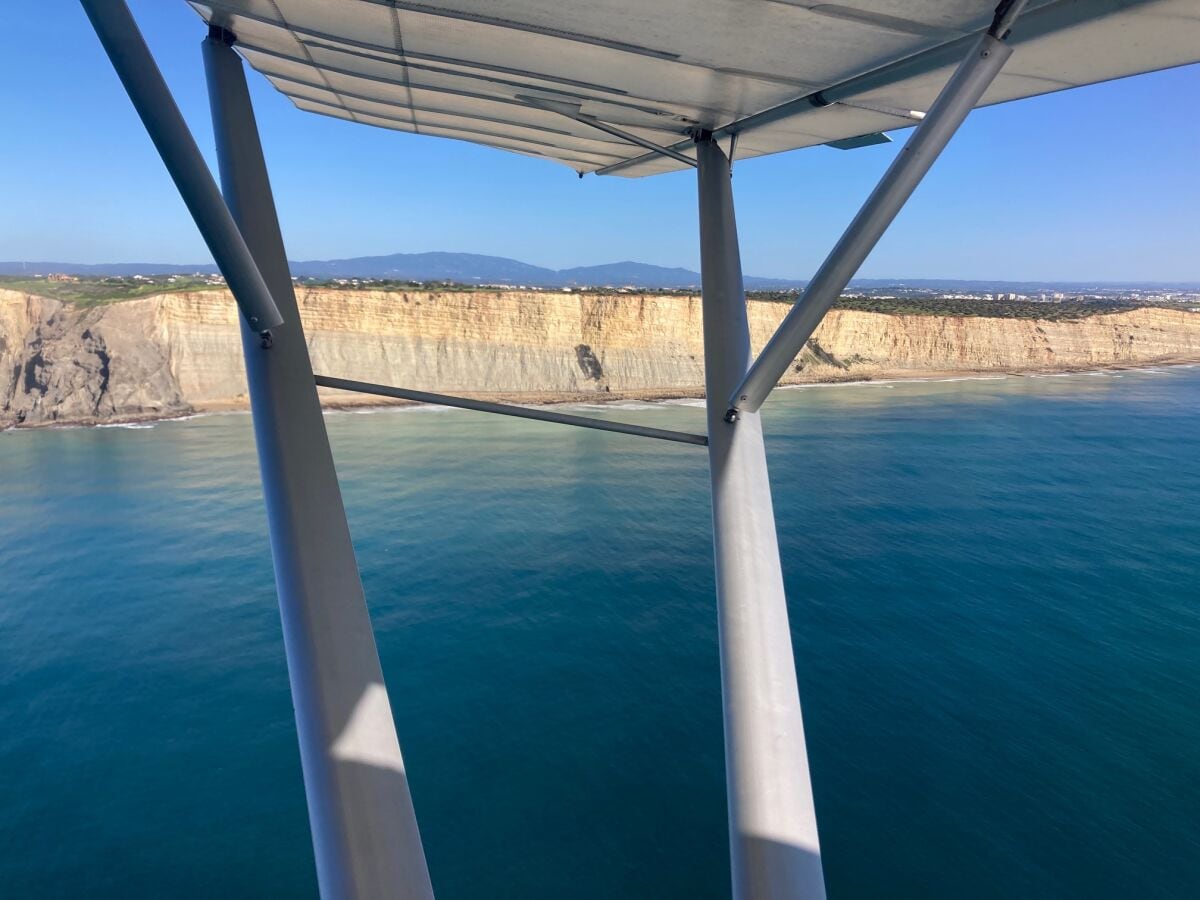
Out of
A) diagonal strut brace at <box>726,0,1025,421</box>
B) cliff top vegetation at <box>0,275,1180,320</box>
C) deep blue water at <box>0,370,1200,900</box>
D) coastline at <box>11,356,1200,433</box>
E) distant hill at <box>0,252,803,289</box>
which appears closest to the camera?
diagonal strut brace at <box>726,0,1025,421</box>

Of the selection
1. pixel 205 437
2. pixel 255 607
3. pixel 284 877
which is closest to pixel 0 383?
pixel 205 437

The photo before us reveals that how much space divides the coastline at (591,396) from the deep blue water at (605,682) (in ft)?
27.2

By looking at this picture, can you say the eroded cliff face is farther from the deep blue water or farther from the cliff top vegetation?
the deep blue water

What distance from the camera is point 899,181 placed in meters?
1.57

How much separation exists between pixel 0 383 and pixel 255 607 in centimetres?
2626

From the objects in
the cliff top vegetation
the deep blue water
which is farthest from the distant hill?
the deep blue water

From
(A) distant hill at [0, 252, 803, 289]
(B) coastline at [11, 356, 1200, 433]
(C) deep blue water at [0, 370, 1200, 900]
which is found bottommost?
(C) deep blue water at [0, 370, 1200, 900]

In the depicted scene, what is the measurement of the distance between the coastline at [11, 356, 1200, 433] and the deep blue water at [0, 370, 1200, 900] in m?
8.29

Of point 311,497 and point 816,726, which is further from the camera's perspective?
point 816,726

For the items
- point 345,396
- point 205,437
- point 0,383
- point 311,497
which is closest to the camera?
point 311,497

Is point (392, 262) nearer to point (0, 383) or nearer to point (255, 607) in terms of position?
point (0, 383)

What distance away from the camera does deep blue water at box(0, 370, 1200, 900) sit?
726 centimetres

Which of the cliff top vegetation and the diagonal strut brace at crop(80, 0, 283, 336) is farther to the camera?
the cliff top vegetation

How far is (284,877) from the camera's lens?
6969mm
